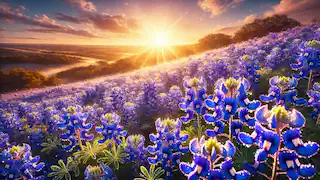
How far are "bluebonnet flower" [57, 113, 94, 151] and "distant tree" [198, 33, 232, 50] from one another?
3627cm

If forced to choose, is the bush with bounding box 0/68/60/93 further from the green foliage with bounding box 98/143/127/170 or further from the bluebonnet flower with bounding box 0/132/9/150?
the green foliage with bounding box 98/143/127/170

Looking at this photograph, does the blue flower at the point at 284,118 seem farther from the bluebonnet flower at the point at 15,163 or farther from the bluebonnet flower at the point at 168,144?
the bluebonnet flower at the point at 15,163

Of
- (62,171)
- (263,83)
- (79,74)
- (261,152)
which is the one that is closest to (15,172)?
(62,171)

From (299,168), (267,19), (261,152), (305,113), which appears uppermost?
(267,19)

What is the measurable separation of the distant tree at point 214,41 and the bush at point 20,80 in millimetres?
24484

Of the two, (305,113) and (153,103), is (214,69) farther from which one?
(305,113)

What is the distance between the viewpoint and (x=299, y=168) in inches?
87.4

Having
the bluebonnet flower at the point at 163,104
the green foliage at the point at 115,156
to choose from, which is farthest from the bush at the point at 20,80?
the green foliage at the point at 115,156

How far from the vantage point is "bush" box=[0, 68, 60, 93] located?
32.5 metres

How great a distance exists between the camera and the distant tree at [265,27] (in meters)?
34.8

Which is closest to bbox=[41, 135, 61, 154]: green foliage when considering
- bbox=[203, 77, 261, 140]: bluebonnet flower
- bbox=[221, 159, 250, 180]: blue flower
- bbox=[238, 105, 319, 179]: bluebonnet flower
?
bbox=[203, 77, 261, 140]: bluebonnet flower

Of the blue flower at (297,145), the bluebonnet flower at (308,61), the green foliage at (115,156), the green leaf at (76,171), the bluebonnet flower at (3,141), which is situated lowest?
the green leaf at (76,171)

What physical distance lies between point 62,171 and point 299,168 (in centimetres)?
434

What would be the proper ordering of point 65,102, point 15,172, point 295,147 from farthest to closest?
point 65,102
point 15,172
point 295,147
